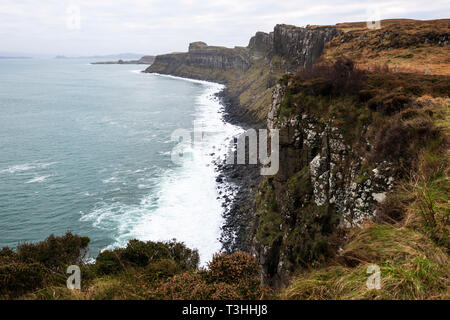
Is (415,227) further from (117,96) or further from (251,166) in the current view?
(117,96)

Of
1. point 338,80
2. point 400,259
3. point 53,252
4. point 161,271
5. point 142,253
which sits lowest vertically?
point 53,252

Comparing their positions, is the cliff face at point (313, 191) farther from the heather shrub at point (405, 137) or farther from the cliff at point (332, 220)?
the heather shrub at point (405, 137)

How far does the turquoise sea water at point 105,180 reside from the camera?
31.8m

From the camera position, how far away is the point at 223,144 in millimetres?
62062

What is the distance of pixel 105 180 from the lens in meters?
43.5

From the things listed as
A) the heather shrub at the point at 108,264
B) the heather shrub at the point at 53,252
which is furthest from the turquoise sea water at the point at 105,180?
the heather shrub at the point at 108,264

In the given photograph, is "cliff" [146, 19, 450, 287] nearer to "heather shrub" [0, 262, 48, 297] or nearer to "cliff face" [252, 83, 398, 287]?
"cliff face" [252, 83, 398, 287]

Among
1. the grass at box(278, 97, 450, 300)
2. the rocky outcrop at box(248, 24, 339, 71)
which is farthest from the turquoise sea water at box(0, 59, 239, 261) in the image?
the rocky outcrop at box(248, 24, 339, 71)

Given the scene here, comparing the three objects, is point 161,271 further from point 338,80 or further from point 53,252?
point 338,80

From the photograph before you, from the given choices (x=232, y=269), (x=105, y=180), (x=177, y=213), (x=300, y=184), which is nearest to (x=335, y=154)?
(x=300, y=184)

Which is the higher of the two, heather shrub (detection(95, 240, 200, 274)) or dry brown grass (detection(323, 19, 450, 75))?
dry brown grass (detection(323, 19, 450, 75))

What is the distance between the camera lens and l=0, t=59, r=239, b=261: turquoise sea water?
31766mm

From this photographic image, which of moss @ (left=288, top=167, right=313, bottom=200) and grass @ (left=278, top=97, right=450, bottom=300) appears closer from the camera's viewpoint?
grass @ (left=278, top=97, right=450, bottom=300)
